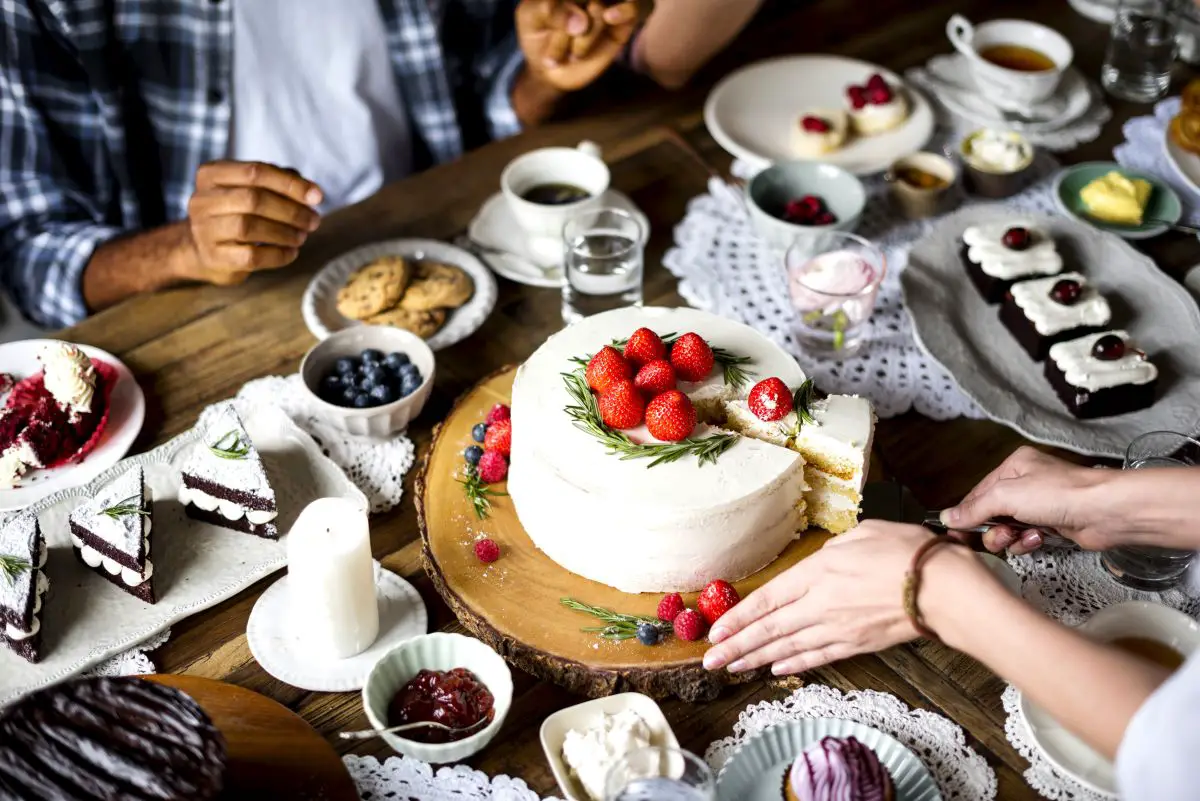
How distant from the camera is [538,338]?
2.69 metres

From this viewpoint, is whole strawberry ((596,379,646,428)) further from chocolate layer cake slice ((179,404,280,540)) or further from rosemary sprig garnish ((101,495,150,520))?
rosemary sprig garnish ((101,495,150,520))

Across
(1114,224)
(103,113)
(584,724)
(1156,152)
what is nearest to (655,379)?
(584,724)

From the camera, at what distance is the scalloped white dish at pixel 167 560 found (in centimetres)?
198

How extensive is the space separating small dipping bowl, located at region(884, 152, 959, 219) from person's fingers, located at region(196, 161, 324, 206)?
1545mm

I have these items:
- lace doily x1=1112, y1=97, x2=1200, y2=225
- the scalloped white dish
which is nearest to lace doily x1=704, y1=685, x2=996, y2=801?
the scalloped white dish

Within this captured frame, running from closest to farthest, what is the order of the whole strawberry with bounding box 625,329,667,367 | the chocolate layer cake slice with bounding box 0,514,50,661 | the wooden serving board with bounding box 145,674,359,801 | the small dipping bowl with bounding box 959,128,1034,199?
the wooden serving board with bounding box 145,674,359,801 → the chocolate layer cake slice with bounding box 0,514,50,661 → the whole strawberry with bounding box 625,329,667,367 → the small dipping bowl with bounding box 959,128,1034,199

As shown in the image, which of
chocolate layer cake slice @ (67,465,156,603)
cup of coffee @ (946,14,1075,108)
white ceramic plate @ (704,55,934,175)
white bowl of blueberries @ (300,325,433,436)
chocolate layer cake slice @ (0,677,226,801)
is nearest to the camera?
chocolate layer cake slice @ (0,677,226,801)

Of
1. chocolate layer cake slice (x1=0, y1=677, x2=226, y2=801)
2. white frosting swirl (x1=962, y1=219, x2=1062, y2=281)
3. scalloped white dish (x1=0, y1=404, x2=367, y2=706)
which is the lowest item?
scalloped white dish (x1=0, y1=404, x2=367, y2=706)

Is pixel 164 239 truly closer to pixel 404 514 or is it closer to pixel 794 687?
pixel 404 514

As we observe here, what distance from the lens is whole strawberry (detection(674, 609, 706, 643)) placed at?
76.5 inches

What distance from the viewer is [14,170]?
2.84 meters

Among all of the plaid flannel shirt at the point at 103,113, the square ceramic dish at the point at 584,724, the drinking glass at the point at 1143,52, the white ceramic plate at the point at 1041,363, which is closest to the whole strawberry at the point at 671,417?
the square ceramic dish at the point at 584,724

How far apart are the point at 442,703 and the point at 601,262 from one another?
1207 mm

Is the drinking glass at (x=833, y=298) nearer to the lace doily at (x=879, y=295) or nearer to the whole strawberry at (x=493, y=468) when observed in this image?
the lace doily at (x=879, y=295)
